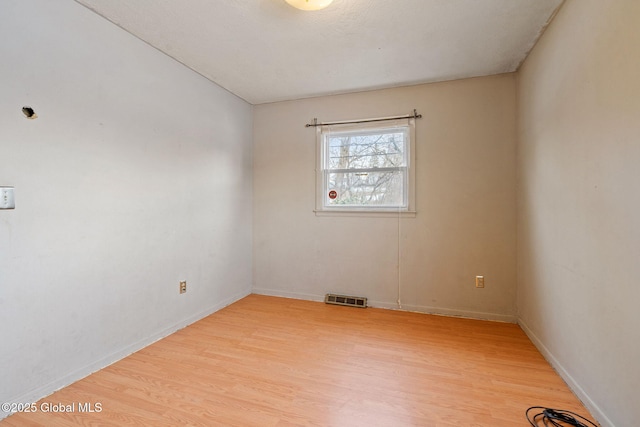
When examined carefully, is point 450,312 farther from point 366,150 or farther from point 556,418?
point 366,150

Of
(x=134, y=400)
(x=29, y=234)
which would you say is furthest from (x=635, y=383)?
(x=29, y=234)

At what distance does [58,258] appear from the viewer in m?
1.79

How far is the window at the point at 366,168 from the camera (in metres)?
3.20

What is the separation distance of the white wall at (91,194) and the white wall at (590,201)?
3083 mm

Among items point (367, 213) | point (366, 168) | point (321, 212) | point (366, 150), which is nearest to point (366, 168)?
point (366, 168)

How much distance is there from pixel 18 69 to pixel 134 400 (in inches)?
80.4

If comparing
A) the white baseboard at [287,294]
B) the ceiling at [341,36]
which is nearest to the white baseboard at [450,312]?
the white baseboard at [287,294]

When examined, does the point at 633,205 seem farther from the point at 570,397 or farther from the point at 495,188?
the point at 495,188

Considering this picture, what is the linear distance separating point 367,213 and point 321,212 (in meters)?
0.58

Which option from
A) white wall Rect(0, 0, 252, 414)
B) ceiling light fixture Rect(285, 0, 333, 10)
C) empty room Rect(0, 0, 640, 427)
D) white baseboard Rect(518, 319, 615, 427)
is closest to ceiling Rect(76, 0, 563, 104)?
empty room Rect(0, 0, 640, 427)

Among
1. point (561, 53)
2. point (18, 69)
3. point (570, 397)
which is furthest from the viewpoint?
point (561, 53)

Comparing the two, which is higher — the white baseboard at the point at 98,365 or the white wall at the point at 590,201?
the white wall at the point at 590,201

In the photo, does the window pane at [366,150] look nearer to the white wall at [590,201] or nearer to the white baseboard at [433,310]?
the white wall at [590,201]

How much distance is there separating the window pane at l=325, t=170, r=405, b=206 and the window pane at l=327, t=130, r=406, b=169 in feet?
0.36
